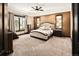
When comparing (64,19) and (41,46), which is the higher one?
(64,19)

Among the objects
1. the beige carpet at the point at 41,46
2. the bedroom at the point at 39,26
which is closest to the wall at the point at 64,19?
the bedroom at the point at 39,26

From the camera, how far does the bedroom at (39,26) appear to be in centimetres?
182

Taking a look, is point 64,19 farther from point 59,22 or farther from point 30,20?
point 30,20

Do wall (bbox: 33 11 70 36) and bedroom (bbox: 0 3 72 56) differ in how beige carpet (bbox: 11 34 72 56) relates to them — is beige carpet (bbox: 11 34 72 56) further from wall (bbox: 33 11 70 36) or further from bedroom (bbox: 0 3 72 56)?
wall (bbox: 33 11 70 36)

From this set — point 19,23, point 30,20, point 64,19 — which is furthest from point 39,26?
point 64,19

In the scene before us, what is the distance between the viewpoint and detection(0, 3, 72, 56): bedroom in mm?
1823

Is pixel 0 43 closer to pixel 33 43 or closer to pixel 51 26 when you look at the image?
pixel 33 43

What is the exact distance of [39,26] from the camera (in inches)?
79.2

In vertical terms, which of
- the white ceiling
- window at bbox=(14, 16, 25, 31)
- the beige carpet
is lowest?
the beige carpet

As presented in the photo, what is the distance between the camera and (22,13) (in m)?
1.97

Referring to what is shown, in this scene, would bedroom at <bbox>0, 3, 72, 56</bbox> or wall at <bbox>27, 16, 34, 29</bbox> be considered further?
wall at <bbox>27, 16, 34, 29</bbox>

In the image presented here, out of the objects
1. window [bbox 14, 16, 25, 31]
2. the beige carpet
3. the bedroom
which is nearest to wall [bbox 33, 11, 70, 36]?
the bedroom

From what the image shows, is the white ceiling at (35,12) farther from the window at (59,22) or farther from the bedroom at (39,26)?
the window at (59,22)

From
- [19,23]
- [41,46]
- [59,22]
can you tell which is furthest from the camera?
[41,46]
